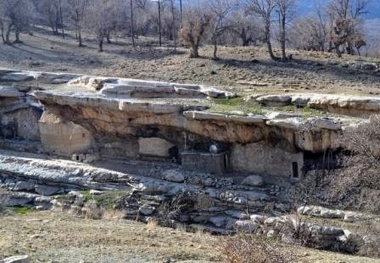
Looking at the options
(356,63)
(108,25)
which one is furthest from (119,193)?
(108,25)

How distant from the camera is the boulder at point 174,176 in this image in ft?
62.1

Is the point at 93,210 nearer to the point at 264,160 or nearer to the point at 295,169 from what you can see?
the point at 264,160

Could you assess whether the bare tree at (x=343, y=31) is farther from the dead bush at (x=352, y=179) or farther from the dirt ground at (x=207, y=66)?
the dead bush at (x=352, y=179)

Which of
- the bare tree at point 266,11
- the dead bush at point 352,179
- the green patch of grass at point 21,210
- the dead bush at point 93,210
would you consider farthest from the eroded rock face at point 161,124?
the bare tree at point 266,11

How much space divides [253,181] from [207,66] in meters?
12.1

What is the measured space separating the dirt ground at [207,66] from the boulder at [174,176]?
4.33 metres

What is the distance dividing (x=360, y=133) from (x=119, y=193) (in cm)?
753

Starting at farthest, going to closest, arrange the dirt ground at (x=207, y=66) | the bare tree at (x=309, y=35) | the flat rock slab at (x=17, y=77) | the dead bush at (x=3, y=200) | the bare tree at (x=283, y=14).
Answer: the bare tree at (x=309, y=35), the bare tree at (x=283, y=14), the flat rock slab at (x=17, y=77), the dirt ground at (x=207, y=66), the dead bush at (x=3, y=200)

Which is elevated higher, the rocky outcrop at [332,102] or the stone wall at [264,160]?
the rocky outcrop at [332,102]

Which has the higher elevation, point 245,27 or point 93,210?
point 245,27

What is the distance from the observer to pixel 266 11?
32.3m

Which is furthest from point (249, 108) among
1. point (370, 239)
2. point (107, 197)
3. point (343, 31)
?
point (343, 31)

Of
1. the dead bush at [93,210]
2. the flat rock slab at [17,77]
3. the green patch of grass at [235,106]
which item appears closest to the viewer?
the dead bush at [93,210]

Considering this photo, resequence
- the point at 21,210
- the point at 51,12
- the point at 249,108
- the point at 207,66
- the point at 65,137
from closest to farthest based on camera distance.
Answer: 1. the point at 21,210
2. the point at 249,108
3. the point at 65,137
4. the point at 207,66
5. the point at 51,12
